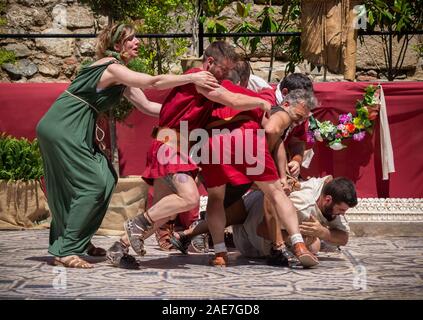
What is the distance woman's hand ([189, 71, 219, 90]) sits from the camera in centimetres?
617

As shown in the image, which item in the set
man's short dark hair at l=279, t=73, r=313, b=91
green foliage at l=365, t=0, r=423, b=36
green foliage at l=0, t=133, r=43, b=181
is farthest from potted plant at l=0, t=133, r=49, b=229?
green foliage at l=365, t=0, r=423, b=36

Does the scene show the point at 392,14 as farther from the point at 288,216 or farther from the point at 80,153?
the point at 80,153

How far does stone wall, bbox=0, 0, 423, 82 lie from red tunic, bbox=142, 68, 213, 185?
6215 mm

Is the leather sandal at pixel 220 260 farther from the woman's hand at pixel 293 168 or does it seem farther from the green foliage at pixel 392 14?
the green foliage at pixel 392 14

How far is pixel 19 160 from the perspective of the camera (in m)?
8.34

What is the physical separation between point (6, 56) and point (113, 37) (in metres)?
→ 5.43

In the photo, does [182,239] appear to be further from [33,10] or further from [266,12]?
[33,10]

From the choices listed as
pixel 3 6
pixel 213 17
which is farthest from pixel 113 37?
pixel 3 6

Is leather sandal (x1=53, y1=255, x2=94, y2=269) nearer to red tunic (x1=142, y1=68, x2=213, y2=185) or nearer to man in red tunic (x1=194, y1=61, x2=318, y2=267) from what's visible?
red tunic (x1=142, y1=68, x2=213, y2=185)

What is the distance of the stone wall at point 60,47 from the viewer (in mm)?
12609

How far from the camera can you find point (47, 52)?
1273cm

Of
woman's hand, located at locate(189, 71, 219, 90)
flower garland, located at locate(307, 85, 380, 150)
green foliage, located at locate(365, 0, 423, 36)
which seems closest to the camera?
woman's hand, located at locate(189, 71, 219, 90)

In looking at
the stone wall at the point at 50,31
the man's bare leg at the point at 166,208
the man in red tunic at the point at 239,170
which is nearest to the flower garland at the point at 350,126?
the man in red tunic at the point at 239,170

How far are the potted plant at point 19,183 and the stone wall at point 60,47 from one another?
14.0ft
